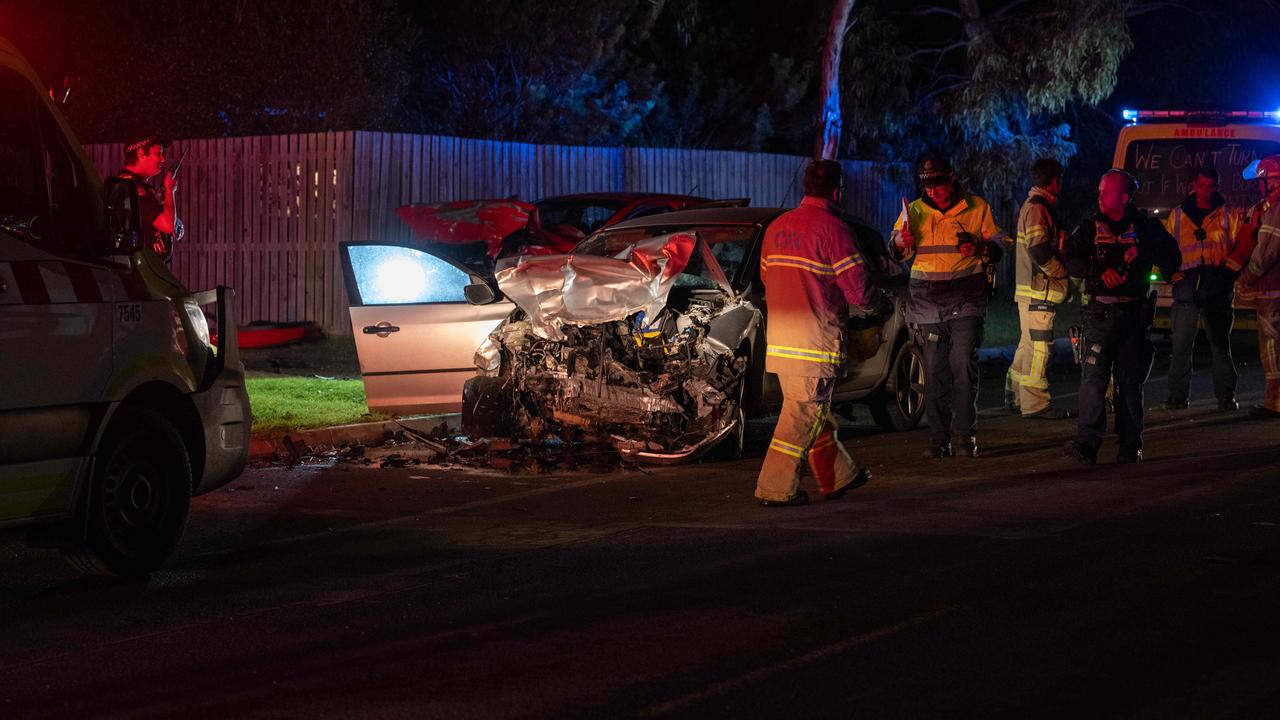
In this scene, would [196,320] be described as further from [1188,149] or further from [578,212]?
[1188,149]

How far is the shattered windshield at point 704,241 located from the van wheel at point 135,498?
12.6 ft

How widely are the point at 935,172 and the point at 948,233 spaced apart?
0.43 meters

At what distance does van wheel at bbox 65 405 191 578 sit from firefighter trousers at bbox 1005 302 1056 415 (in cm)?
682

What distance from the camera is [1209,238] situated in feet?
42.2

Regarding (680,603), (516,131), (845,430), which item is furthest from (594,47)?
(680,603)

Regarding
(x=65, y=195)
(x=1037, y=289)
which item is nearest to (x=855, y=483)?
(x=1037, y=289)

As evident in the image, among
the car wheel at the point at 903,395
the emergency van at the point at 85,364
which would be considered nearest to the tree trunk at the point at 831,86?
the car wheel at the point at 903,395

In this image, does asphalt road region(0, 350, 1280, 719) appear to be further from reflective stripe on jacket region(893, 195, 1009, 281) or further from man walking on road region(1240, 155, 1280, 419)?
man walking on road region(1240, 155, 1280, 419)

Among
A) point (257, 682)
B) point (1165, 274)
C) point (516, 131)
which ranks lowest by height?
point (257, 682)

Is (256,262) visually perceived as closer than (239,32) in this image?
Yes

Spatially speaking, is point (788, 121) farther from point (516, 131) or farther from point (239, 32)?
point (239, 32)

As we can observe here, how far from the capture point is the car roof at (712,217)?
1105 cm

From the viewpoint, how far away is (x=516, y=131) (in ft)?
86.6

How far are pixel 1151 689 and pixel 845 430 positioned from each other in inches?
285
